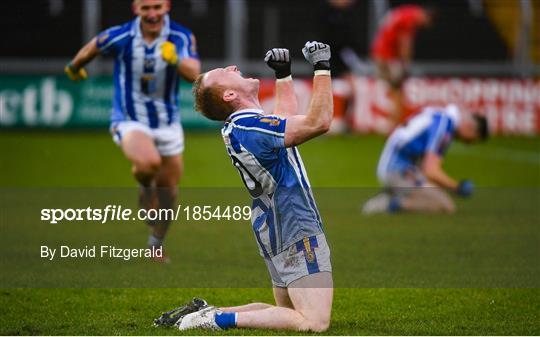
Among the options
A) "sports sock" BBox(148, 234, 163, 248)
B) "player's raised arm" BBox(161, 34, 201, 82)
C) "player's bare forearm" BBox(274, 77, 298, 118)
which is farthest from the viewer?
"sports sock" BBox(148, 234, 163, 248)

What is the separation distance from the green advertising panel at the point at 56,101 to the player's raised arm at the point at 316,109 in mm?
16267

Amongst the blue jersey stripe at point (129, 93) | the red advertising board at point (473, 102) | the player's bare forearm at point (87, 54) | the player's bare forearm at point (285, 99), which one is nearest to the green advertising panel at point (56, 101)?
the red advertising board at point (473, 102)

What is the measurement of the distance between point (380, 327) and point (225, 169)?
431 inches

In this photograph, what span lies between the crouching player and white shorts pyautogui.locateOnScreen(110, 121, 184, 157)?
3.90 m

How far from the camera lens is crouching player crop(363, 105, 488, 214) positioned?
13.5 meters

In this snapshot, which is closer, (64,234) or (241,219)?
(64,234)

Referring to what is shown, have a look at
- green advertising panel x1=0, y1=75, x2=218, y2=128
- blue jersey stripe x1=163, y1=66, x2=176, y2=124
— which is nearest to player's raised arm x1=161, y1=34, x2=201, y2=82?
blue jersey stripe x1=163, y1=66, x2=176, y2=124

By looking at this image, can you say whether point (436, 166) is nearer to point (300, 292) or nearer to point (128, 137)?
point (128, 137)

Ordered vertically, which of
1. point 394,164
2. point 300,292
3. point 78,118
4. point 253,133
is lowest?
point 78,118

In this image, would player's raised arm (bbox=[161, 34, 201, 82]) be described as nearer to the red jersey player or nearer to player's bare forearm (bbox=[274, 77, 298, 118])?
player's bare forearm (bbox=[274, 77, 298, 118])

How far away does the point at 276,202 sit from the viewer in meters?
7.01

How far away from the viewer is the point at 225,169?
1805 cm

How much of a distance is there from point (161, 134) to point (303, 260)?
3.82 m

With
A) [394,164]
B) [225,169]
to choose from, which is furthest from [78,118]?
[394,164]
